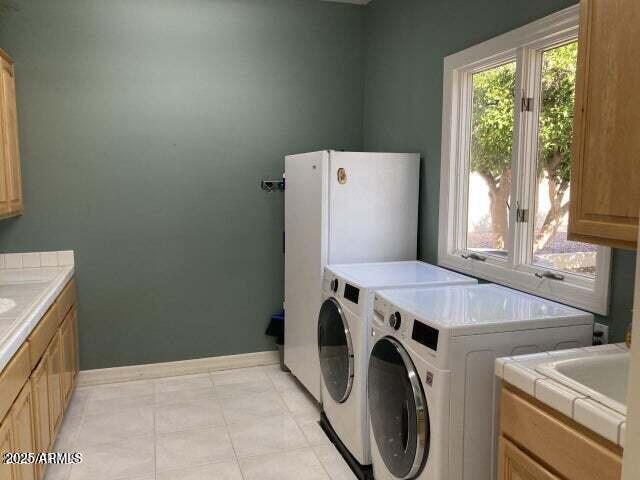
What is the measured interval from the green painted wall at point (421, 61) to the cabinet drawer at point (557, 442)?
1621 millimetres

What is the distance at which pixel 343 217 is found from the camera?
3.18 meters

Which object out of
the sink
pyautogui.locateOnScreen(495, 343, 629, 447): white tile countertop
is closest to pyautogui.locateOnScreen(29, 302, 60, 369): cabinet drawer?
pyautogui.locateOnScreen(495, 343, 629, 447): white tile countertop

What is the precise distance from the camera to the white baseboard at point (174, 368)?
3812 mm

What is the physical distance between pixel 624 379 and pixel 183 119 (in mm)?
3105

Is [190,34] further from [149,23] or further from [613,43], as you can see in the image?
[613,43]

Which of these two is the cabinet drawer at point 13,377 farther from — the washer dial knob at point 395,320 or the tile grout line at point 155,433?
the washer dial knob at point 395,320

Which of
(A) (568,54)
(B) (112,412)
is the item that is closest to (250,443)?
(B) (112,412)

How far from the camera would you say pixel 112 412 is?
337 cm

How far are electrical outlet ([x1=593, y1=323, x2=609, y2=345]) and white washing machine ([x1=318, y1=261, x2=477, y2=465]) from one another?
0.72 meters

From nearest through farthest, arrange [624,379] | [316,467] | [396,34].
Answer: [624,379], [316,467], [396,34]

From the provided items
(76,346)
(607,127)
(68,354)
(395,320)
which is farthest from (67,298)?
(607,127)

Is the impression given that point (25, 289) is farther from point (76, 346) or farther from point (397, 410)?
point (397, 410)

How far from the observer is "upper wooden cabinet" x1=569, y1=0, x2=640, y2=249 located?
5.05 feet

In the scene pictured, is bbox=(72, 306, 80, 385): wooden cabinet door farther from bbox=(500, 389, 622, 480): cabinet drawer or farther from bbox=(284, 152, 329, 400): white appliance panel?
bbox=(500, 389, 622, 480): cabinet drawer
